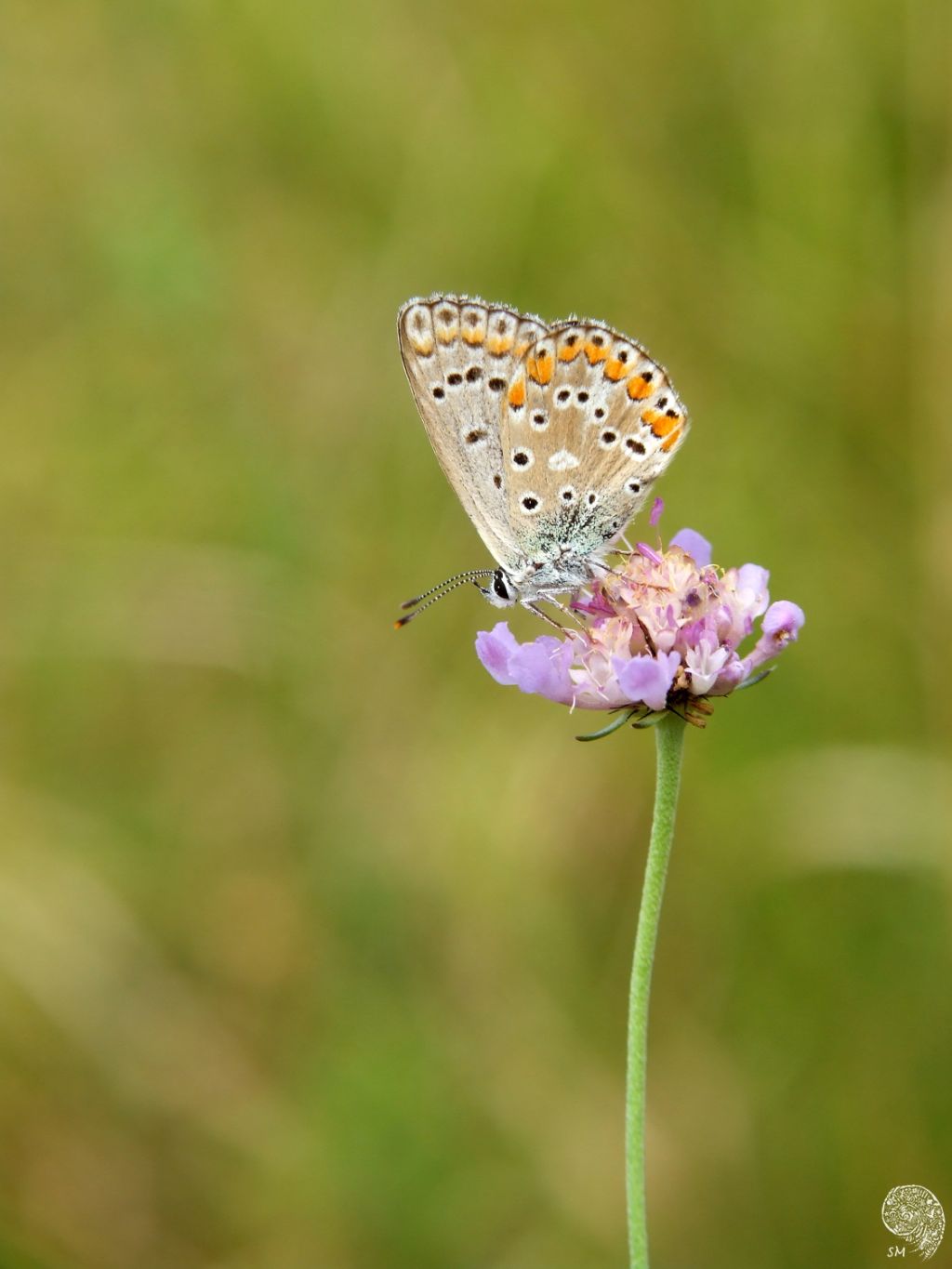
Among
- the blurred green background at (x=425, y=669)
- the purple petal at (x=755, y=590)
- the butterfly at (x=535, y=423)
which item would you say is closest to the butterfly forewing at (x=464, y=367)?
the butterfly at (x=535, y=423)

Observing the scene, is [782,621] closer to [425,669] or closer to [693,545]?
[693,545]

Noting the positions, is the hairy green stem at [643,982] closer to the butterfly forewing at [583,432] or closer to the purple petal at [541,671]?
the purple petal at [541,671]

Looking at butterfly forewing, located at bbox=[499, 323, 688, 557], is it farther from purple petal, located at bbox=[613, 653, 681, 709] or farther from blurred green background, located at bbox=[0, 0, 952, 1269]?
blurred green background, located at bbox=[0, 0, 952, 1269]

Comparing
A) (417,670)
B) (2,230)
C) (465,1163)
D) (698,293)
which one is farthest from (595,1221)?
(2,230)

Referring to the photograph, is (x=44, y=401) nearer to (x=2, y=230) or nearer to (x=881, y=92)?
(x=2, y=230)

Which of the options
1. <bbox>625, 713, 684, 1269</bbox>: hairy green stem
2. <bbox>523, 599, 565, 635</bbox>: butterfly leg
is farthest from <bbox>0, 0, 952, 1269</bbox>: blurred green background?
<bbox>625, 713, 684, 1269</bbox>: hairy green stem

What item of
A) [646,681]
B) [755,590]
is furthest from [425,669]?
[646,681]

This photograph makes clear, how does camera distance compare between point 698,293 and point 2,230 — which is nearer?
point 698,293
